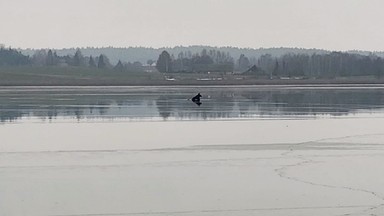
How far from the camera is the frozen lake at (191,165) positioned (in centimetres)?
1123

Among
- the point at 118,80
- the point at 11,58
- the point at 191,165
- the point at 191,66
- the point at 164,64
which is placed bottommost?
the point at 118,80

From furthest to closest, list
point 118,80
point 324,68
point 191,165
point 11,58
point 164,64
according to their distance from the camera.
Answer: point 11,58 → point 164,64 → point 324,68 → point 118,80 → point 191,165

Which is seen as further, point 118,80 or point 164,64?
point 164,64

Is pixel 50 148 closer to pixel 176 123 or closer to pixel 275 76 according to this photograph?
pixel 176 123

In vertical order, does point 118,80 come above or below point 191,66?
below

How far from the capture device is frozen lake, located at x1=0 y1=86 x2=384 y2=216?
36.9 ft

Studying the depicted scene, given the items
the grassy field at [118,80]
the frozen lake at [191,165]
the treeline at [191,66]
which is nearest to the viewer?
the frozen lake at [191,165]

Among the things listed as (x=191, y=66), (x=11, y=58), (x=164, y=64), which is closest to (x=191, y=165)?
(x=191, y=66)

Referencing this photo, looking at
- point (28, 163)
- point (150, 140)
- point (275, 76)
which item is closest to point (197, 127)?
point (150, 140)

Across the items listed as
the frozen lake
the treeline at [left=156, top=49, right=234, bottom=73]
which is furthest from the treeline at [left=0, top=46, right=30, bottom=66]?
the frozen lake

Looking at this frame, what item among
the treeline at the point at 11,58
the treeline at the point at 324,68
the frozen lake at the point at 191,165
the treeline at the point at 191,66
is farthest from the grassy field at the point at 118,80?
the frozen lake at the point at 191,165

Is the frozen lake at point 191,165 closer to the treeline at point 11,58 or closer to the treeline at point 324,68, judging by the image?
the treeline at point 324,68

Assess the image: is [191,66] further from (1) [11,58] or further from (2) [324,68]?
(1) [11,58]

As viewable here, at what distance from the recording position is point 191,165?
15.1 metres
